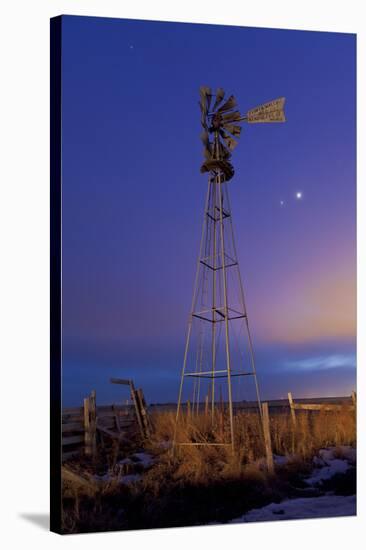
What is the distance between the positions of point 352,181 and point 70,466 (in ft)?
15.0

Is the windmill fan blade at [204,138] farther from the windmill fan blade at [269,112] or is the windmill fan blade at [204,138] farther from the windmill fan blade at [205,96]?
the windmill fan blade at [269,112]

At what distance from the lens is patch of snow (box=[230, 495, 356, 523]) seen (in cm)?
1245

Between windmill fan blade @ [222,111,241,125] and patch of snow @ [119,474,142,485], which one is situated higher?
windmill fan blade @ [222,111,241,125]

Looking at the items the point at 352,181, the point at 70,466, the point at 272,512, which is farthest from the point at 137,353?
the point at 352,181

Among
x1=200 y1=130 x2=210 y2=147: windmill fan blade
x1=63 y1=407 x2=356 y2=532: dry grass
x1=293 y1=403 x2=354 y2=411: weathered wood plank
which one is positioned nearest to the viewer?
x1=63 y1=407 x2=356 y2=532: dry grass

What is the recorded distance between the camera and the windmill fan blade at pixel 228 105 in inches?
500

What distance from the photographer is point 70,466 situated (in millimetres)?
11734

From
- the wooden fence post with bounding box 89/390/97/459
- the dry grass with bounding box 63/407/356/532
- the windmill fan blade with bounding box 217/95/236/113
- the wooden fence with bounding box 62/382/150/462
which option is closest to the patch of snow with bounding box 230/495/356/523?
the dry grass with bounding box 63/407/356/532

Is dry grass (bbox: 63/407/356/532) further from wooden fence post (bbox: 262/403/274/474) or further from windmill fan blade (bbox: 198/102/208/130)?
windmill fan blade (bbox: 198/102/208/130)

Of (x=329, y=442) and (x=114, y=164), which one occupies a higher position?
(x=114, y=164)

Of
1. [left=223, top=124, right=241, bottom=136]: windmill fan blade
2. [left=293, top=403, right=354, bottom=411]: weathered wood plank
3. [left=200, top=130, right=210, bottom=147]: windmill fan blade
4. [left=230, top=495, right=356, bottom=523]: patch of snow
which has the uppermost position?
[left=223, top=124, right=241, bottom=136]: windmill fan blade

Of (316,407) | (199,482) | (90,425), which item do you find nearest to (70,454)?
(90,425)

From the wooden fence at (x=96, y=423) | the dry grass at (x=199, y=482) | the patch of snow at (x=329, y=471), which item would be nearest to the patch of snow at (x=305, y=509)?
the dry grass at (x=199, y=482)
